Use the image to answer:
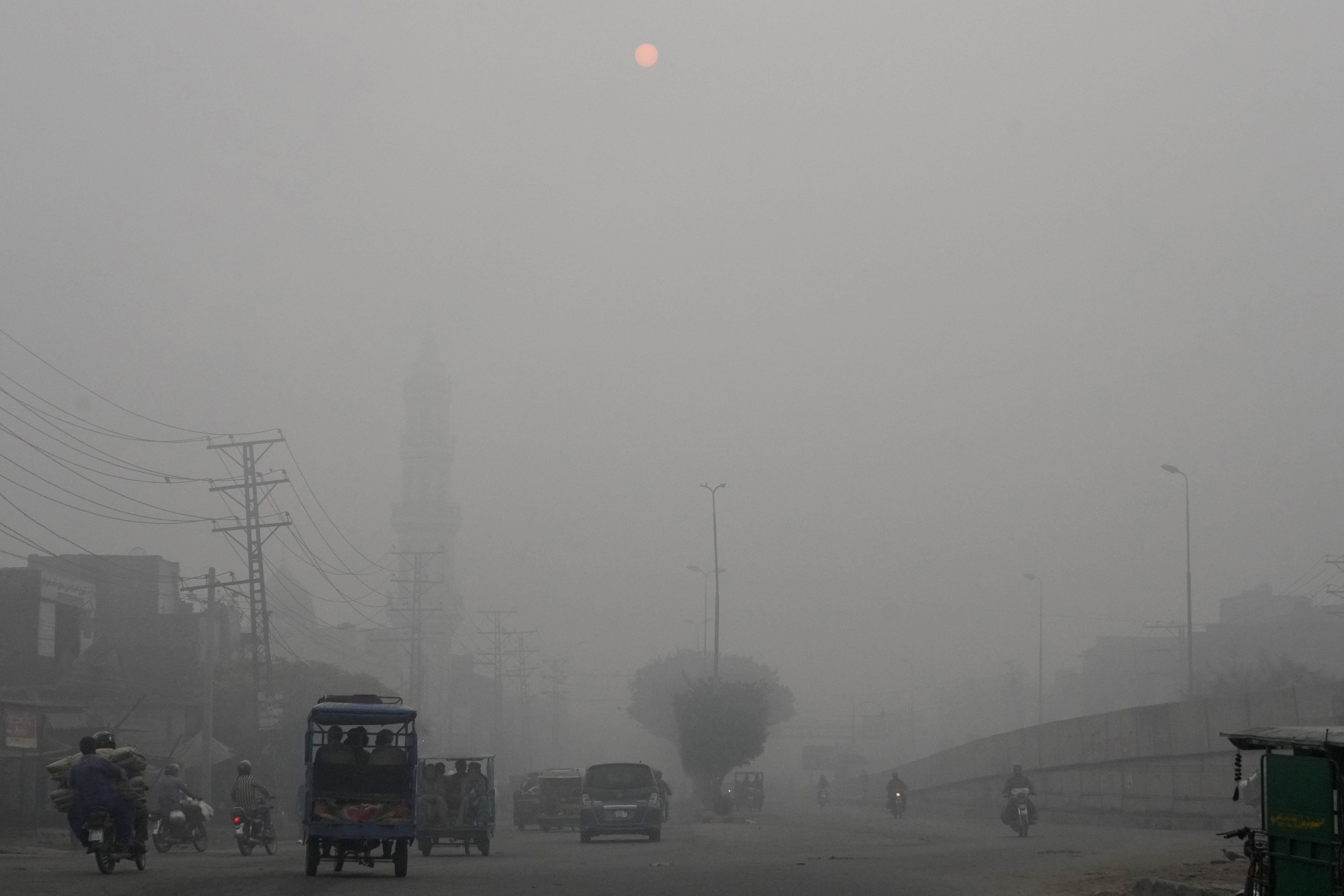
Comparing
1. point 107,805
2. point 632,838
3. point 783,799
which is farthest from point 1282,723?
point 783,799

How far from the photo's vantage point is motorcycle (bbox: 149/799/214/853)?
24625 mm

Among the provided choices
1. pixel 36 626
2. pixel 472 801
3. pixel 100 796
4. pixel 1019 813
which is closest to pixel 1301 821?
pixel 100 796

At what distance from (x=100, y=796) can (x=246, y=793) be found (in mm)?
8488

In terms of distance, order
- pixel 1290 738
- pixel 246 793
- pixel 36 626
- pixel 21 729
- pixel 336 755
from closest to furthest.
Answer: pixel 1290 738 < pixel 336 755 < pixel 246 793 < pixel 21 729 < pixel 36 626

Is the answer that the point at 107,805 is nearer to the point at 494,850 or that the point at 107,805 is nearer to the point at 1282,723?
the point at 494,850

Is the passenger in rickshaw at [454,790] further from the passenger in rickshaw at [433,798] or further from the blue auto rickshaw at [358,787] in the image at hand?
the blue auto rickshaw at [358,787]

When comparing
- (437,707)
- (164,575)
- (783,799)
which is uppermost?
(164,575)

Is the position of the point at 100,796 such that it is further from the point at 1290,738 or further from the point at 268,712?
the point at 268,712

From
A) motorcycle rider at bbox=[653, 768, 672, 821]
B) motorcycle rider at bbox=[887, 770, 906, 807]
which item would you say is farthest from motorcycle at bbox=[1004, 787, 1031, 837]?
motorcycle rider at bbox=[887, 770, 906, 807]

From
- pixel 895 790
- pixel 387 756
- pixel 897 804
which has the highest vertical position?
pixel 387 756

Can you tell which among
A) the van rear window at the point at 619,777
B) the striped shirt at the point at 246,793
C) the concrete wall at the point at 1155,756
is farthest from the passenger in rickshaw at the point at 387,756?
the concrete wall at the point at 1155,756

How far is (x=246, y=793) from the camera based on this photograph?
2544 cm

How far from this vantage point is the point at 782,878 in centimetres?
1650

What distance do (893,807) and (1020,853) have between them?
27.3 metres
